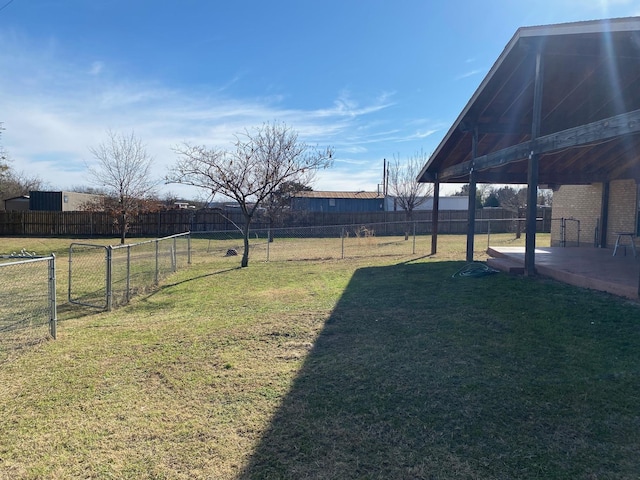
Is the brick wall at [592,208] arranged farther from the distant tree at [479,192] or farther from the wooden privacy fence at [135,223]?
the distant tree at [479,192]

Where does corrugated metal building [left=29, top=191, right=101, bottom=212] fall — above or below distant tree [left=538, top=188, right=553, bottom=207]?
below

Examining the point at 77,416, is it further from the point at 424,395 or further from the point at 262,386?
the point at 424,395

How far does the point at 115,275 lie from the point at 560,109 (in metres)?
12.2

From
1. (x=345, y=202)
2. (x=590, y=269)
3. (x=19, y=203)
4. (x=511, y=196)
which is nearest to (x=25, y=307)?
(x=590, y=269)

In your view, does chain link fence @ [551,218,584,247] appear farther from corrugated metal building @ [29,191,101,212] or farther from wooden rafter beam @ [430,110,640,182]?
corrugated metal building @ [29,191,101,212]

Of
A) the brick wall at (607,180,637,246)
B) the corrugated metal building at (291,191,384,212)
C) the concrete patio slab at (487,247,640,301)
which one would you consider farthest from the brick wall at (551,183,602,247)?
the corrugated metal building at (291,191,384,212)

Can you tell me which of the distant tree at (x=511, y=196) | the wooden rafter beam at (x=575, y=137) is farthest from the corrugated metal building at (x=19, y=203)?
the distant tree at (x=511, y=196)

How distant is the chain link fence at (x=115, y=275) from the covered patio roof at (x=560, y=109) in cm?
778

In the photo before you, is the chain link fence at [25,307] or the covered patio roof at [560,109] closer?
the chain link fence at [25,307]

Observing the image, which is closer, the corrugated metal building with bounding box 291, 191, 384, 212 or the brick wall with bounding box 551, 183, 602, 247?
the brick wall with bounding box 551, 183, 602, 247

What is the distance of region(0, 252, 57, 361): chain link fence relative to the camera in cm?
520

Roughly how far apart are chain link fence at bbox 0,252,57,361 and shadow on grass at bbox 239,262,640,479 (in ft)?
11.9

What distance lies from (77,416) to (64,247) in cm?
2012

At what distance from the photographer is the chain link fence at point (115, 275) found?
7454 mm
